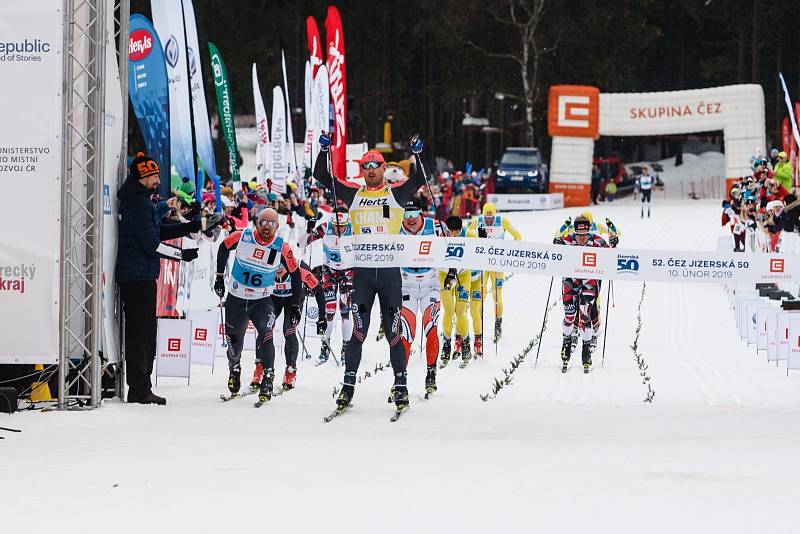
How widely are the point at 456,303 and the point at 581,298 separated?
5.38ft

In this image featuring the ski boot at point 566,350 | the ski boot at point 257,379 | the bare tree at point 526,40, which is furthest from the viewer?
the bare tree at point 526,40

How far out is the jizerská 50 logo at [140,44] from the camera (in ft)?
45.9

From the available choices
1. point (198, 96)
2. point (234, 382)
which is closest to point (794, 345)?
point (234, 382)

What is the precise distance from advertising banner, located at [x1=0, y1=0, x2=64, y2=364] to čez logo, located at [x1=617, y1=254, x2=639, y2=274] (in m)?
5.73

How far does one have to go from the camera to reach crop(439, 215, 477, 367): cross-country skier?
15.5 metres

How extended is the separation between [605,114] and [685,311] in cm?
2358

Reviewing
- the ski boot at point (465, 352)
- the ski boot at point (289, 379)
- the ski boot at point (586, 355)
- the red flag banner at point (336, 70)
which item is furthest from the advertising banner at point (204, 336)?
the red flag banner at point (336, 70)

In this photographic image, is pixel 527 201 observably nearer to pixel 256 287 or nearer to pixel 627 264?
pixel 627 264

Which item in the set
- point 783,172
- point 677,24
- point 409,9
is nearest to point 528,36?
point 409,9

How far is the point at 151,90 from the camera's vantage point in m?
13.9

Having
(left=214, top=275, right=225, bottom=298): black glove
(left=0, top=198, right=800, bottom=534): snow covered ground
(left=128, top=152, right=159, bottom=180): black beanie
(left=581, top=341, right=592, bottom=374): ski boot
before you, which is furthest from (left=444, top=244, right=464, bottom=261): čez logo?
(left=128, top=152, right=159, bottom=180): black beanie

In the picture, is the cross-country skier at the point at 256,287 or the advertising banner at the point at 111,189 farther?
the cross-country skier at the point at 256,287

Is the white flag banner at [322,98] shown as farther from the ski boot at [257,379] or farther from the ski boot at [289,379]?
the ski boot at [257,379]

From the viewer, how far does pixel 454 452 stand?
8664 mm
